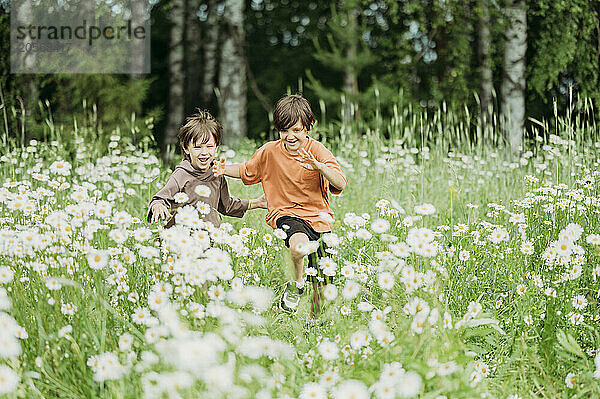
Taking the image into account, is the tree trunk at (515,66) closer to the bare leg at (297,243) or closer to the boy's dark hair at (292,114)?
the boy's dark hair at (292,114)

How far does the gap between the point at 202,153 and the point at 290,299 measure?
0.81 m

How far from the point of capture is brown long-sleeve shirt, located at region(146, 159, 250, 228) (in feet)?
9.86

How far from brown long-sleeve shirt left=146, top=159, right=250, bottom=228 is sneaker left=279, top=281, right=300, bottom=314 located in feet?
1.51

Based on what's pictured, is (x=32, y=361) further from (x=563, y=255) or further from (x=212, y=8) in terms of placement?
(x=212, y=8)

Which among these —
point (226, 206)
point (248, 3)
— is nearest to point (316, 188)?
point (226, 206)

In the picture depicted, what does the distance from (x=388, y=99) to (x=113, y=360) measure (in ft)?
29.8

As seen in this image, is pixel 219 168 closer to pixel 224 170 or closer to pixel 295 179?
pixel 224 170

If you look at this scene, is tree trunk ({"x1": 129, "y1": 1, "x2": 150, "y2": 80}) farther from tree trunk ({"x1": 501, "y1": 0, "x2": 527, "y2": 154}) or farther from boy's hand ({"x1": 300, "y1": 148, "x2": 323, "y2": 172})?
boy's hand ({"x1": 300, "y1": 148, "x2": 323, "y2": 172})

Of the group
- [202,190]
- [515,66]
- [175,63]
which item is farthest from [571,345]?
[175,63]

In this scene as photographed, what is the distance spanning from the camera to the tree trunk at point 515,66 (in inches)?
288

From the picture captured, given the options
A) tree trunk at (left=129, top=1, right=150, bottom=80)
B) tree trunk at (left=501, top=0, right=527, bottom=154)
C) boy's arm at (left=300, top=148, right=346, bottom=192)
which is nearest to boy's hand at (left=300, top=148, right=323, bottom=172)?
boy's arm at (left=300, top=148, right=346, bottom=192)

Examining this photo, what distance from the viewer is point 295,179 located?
121 inches

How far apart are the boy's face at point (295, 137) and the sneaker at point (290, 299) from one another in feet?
2.12

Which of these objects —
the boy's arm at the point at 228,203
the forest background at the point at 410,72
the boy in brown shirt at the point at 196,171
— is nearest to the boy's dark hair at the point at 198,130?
the boy in brown shirt at the point at 196,171
